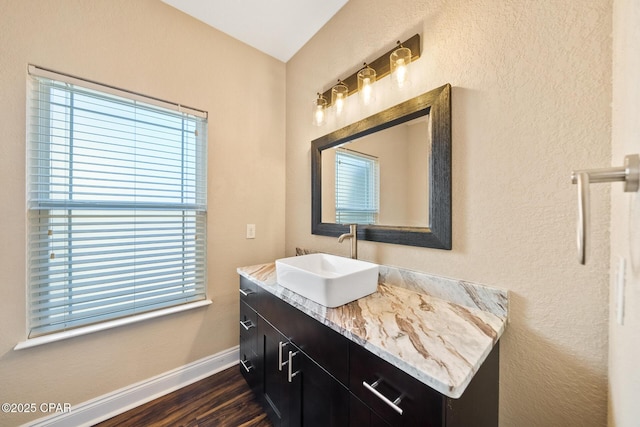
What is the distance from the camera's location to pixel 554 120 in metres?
0.78

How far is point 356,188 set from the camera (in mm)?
1528

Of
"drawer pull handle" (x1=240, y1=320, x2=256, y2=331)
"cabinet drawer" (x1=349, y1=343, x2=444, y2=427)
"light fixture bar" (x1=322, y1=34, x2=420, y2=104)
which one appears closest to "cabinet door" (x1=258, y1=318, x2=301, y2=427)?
"drawer pull handle" (x1=240, y1=320, x2=256, y2=331)

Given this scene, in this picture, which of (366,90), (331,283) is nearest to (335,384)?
(331,283)

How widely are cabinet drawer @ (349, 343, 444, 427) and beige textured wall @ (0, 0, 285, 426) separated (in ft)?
4.45

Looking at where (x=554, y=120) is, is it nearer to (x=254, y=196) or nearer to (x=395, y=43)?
(x=395, y=43)

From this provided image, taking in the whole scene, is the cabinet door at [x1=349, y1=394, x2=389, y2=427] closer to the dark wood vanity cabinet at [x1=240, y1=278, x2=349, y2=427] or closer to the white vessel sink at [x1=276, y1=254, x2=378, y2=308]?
the dark wood vanity cabinet at [x1=240, y1=278, x2=349, y2=427]

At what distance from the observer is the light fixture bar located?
115 centimetres

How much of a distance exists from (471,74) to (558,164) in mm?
493

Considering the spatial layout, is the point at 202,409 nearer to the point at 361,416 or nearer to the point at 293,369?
the point at 293,369

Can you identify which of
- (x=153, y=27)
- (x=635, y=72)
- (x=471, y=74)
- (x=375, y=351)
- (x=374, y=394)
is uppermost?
(x=153, y=27)

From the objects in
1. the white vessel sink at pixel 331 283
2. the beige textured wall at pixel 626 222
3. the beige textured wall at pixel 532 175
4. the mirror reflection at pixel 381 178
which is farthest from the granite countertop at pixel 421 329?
the mirror reflection at pixel 381 178

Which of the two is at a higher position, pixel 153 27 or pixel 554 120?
pixel 153 27

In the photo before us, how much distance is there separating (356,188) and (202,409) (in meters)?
1.67

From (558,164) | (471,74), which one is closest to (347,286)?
(558,164)
